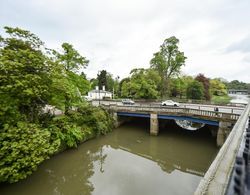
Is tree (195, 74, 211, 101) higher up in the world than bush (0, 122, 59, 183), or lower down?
higher up

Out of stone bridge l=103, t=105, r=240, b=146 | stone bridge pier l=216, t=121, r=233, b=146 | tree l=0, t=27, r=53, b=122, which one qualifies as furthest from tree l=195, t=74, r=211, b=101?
tree l=0, t=27, r=53, b=122

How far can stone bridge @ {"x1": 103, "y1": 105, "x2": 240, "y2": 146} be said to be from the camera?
36.6 feet

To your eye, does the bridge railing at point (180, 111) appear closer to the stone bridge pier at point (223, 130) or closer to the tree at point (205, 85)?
the stone bridge pier at point (223, 130)

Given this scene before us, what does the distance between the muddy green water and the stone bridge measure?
1340mm

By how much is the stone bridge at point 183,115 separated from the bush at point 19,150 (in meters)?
10.1

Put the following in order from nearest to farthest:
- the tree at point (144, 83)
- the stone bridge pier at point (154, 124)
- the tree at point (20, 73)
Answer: the tree at point (20, 73), the stone bridge pier at point (154, 124), the tree at point (144, 83)

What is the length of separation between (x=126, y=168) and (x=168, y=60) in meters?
24.0

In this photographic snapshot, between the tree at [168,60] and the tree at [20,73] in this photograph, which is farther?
the tree at [168,60]

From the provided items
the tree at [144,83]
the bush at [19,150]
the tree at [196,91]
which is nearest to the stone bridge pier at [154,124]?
the bush at [19,150]

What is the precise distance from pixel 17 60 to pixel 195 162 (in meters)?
11.1

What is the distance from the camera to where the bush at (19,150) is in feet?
18.2

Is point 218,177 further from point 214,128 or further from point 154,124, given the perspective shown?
point 214,128

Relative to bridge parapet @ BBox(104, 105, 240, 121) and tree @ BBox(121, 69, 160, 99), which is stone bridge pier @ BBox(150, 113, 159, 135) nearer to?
bridge parapet @ BBox(104, 105, 240, 121)

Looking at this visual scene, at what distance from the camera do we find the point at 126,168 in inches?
346
